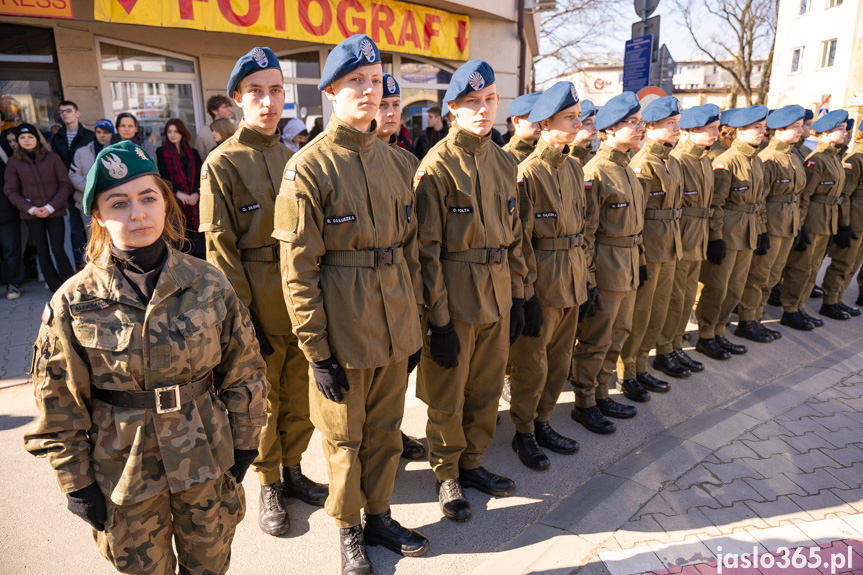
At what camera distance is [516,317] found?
11.2ft

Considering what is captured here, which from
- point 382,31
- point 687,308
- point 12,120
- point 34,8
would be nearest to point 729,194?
point 687,308

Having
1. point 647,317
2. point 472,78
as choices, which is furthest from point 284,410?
point 647,317

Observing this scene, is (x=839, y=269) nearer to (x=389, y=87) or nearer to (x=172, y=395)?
(x=389, y=87)

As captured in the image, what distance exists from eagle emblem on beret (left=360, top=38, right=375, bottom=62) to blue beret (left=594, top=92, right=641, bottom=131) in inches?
87.7

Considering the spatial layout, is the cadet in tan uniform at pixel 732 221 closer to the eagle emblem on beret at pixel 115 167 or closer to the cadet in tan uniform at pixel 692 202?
the cadet in tan uniform at pixel 692 202

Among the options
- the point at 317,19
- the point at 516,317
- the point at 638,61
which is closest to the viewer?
the point at 516,317

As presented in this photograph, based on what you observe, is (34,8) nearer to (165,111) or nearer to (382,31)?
(165,111)

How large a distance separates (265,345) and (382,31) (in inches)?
333

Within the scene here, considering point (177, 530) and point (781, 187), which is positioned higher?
point (781, 187)

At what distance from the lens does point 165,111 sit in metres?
8.52

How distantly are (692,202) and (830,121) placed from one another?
9.80ft

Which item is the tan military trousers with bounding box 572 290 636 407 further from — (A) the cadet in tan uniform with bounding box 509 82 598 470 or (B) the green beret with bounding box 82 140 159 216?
(B) the green beret with bounding box 82 140 159 216

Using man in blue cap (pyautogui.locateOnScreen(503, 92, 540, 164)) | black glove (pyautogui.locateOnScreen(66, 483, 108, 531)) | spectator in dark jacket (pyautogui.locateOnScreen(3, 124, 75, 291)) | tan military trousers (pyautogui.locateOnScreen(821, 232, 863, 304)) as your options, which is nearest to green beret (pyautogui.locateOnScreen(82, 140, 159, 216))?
black glove (pyautogui.locateOnScreen(66, 483, 108, 531))

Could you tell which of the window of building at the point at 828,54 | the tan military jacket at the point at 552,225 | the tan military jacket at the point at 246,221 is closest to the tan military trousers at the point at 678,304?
the tan military jacket at the point at 552,225
